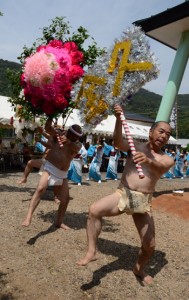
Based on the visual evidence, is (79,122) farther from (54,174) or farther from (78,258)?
(78,258)

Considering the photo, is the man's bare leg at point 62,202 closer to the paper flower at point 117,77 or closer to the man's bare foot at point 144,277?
the paper flower at point 117,77

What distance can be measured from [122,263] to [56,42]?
3272 millimetres

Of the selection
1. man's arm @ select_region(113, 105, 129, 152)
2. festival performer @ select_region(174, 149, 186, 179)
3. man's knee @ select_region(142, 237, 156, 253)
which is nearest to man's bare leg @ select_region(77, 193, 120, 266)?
man's knee @ select_region(142, 237, 156, 253)

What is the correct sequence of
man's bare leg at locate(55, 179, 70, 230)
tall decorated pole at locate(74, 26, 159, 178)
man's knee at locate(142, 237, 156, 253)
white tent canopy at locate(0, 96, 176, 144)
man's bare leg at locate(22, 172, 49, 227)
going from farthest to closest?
white tent canopy at locate(0, 96, 176, 144) → man's bare leg at locate(55, 179, 70, 230) → man's bare leg at locate(22, 172, 49, 227) → tall decorated pole at locate(74, 26, 159, 178) → man's knee at locate(142, 237, 156, 253)

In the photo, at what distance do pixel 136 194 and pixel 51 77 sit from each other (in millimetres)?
2062

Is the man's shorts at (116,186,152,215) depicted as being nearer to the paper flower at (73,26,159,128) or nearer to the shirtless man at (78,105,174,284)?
the shirtless man at (78,105,174,284)

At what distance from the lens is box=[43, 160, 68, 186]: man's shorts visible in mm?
5582

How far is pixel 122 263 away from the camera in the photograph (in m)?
4.56

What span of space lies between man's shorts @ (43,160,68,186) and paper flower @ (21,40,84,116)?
3.02 ft

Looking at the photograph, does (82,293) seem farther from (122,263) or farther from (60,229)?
(60,229)

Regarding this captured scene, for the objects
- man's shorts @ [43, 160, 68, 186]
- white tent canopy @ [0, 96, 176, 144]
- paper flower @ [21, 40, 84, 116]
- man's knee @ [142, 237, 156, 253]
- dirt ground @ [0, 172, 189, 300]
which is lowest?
dirt ground @ [0, 172, 189, 300]

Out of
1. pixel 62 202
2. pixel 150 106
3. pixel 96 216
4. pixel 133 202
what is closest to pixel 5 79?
pixel 62 202

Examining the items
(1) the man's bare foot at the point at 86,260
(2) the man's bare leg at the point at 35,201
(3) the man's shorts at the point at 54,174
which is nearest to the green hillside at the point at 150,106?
(3) the man's shorts at the point at 54,174

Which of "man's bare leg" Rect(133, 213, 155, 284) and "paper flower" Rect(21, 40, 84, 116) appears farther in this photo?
"paper flower" Rect(21, 40, 84, 116)
